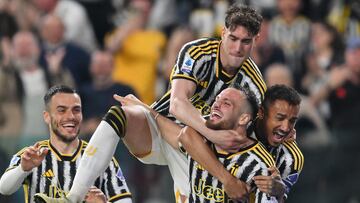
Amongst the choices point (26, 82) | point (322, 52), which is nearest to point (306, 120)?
point (322, 52)

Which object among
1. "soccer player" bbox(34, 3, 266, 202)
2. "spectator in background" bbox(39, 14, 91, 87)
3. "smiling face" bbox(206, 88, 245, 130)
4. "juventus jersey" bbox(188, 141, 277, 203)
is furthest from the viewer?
"spectator in background" bbox(39, 14, 91, 87)

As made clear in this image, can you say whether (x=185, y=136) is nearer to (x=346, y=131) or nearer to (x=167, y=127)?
(x=167, y=127)

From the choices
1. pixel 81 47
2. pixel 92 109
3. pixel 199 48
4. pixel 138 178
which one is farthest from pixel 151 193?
pixel 199 48

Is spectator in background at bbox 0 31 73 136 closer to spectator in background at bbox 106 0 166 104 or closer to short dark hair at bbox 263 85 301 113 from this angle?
spectator in background at bbox 106 0 166 104

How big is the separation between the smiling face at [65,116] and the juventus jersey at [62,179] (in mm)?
150

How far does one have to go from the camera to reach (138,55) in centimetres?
1306

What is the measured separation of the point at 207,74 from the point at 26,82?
4370 mm

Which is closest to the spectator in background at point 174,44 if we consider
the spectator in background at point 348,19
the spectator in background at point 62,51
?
the spectator in background at point 62,51

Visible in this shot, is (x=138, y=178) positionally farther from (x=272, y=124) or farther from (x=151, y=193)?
(x=272, y=124)

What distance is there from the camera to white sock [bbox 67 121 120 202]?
7961 mm

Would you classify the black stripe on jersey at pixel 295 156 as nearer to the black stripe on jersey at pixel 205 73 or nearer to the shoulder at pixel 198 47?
the black stripe on jersey at pixel 205 73

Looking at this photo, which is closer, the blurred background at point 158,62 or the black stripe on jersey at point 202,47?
the black stripe on jersey at point 202,47

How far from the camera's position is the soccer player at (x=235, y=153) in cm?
778

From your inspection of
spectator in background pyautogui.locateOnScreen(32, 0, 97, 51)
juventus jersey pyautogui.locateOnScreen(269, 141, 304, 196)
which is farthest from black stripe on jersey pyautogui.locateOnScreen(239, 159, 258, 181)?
spectator in background pyautogui.locateOnScreen(32, 0, 97, 51)
